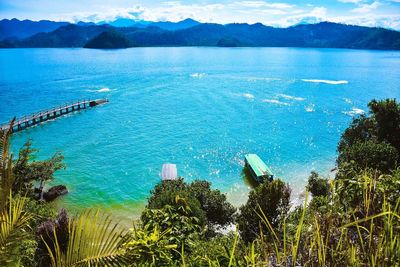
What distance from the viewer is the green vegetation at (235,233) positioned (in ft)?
9.53

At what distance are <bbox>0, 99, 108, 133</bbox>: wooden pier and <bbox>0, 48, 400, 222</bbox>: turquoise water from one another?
2.07 metres

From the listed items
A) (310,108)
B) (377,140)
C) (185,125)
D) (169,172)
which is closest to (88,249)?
(377,140)

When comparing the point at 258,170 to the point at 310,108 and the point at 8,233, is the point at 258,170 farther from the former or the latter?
the point at 310,108

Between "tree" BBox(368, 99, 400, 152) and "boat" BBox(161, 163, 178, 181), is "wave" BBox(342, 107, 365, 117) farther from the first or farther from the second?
"boat" BBox(161, 163, 178, 181)

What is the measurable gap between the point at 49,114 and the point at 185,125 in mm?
27547

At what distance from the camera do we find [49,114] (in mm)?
64375

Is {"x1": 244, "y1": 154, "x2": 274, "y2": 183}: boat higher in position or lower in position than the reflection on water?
higher

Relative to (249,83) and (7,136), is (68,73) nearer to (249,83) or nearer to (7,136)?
(249,83)

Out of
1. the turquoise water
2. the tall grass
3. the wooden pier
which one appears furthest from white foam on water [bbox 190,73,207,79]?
the tall grass

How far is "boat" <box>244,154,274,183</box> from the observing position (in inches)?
1366

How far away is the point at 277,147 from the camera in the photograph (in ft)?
163

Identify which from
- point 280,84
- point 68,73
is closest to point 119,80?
point 68,73

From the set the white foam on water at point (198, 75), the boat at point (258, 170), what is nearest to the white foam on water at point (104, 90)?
the white foam on water at point (198, 75)

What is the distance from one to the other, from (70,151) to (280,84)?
69138 mm
